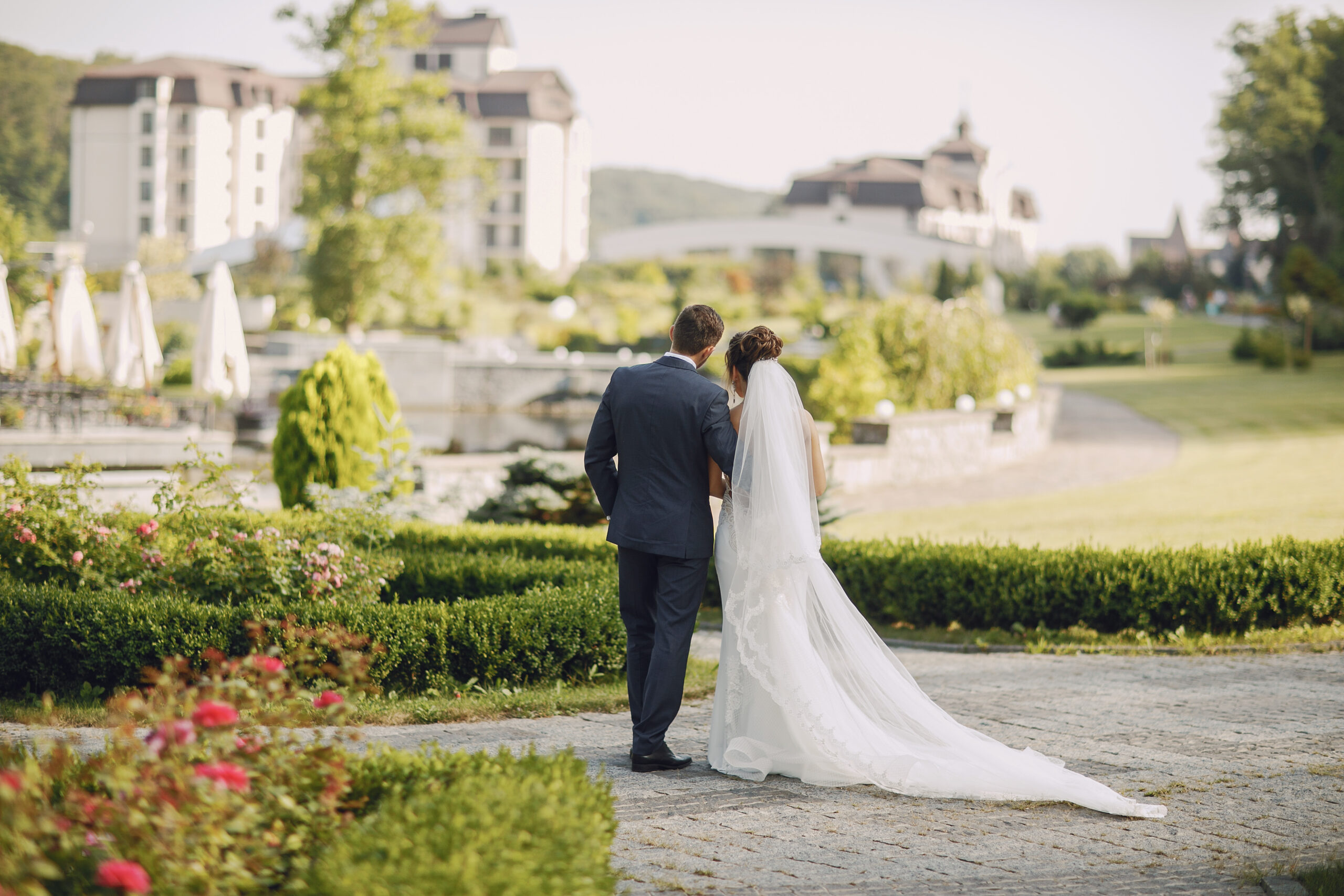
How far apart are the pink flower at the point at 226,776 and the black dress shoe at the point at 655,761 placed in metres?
2.21

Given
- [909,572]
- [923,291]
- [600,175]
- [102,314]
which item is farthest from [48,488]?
[600,175]

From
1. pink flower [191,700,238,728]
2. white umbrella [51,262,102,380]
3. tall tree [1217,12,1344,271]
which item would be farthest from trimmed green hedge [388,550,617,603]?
tall tree [1217,12,1344,271]

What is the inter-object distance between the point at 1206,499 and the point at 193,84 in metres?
72.2

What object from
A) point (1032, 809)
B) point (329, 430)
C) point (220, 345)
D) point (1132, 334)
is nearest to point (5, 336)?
point (220, 345)

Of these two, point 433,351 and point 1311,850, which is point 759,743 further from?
point 433,351

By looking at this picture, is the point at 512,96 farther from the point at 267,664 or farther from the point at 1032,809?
the point at 267,664

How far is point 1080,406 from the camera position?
2838 centimetres

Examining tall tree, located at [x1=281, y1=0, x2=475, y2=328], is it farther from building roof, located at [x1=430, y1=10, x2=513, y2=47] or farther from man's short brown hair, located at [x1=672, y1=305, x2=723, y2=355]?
building roof, located at [x1=430, y1=10, x2=513, y2=47]

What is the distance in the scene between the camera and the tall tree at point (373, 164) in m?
32.7

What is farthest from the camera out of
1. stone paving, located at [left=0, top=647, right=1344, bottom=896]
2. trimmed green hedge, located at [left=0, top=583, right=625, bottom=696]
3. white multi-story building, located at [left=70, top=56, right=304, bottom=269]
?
white multi-story building, located at [left=70, top=56, right=304, bottom=269]

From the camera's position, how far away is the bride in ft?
14.1

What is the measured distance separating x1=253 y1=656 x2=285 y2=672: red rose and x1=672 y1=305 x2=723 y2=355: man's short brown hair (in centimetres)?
229

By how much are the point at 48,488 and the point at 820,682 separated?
4.57m

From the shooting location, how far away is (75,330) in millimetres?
15453
